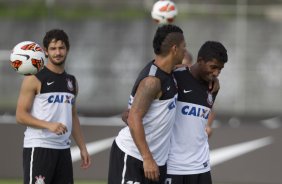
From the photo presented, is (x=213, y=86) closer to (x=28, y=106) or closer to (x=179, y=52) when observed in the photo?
(x=179, y=52)

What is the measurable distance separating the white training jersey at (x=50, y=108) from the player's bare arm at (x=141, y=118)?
5.47 ft

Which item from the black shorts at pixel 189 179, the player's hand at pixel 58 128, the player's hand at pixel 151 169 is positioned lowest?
the black shorts at pixel 189 179

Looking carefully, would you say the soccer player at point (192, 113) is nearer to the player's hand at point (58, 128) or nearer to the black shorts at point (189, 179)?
the black shorts at point (189, 179)

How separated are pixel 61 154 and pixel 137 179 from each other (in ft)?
4.93

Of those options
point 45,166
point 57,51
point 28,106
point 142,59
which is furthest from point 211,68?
point 142,59

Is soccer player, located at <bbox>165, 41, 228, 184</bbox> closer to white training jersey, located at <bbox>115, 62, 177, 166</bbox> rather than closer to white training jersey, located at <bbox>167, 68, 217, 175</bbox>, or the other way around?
white training jersey, located at <bbox>167, 68, 217, 175</bbox>

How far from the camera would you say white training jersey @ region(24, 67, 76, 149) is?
26.2ft

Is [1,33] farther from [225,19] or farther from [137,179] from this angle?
[137,179]

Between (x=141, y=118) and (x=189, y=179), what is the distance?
0.98 meters

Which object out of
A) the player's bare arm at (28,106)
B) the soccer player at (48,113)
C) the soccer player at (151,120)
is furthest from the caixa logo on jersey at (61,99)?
the soccer player at (151,120)

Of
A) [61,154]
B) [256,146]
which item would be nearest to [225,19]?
[256,146]

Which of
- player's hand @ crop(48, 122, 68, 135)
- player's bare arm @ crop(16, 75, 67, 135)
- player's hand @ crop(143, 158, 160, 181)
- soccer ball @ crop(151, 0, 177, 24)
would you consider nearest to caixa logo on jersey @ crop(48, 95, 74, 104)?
player's bare arm @ crop(16, 75, 67, 135)

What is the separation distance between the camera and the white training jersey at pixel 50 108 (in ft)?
26.2

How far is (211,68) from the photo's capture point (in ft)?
22.9
